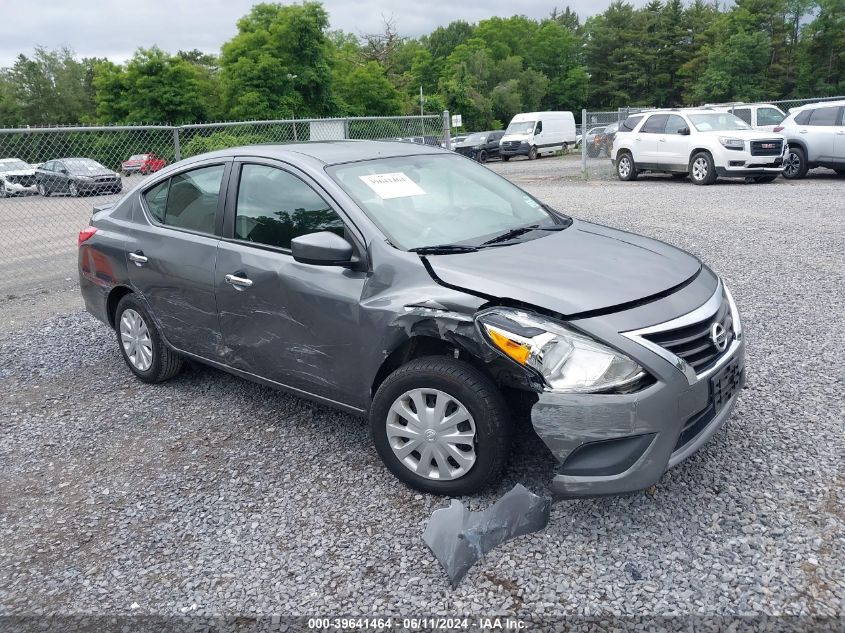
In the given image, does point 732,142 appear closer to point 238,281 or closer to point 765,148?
point 765,148

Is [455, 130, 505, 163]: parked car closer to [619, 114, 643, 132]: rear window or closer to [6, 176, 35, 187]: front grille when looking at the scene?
[619, 114, 643, 132]: rear window

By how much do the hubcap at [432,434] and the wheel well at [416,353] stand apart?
23 centimetres

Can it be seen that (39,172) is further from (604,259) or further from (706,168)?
(706,168)

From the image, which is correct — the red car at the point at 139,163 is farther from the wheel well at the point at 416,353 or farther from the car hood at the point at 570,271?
the car hood at the point at 570,271

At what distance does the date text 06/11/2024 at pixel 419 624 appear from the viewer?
258cm

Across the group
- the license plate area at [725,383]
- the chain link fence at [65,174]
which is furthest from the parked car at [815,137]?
the license plate area at [725,383]

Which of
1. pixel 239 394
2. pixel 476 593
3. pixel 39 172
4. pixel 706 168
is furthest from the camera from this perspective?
pixel 706 168

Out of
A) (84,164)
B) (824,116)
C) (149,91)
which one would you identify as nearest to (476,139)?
(824,116)

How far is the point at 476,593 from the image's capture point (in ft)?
9.00

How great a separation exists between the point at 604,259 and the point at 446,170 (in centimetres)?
134

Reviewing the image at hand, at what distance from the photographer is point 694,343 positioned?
3080mm

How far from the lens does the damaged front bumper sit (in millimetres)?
2863

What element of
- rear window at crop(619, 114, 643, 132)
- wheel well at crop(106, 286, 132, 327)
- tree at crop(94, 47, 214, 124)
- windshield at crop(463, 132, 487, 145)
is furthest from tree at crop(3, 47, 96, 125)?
wheel well at crop(106, 286, 132, 327)

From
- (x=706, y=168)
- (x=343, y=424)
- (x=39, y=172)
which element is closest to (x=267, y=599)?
(x=343, y=424)
